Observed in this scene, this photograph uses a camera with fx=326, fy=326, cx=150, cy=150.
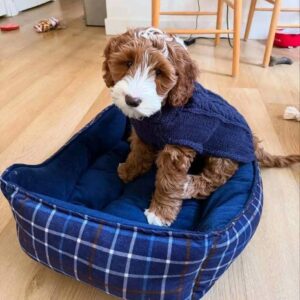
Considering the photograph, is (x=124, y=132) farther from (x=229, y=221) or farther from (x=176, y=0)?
(x=176, y=0)

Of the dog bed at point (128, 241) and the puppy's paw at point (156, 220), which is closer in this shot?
the dog bed at point (128, 241)

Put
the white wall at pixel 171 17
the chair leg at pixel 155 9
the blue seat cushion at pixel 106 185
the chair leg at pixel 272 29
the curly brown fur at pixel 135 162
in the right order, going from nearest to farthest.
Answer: the blue seat cushion at pixel 106 185
the curly brown fur at pixel 135 162
the chair leg at pixel 155 9
the chair leg at pixel 272 29
the white wall at pixel 171 17

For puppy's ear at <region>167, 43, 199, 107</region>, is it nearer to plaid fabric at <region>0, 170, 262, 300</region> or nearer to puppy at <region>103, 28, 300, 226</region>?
puppy at <region>103, 28, 300, 226</region>

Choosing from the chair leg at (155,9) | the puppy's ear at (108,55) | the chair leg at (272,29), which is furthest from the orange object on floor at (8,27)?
the puppy's ear at (108,55)

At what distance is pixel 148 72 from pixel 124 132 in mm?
658

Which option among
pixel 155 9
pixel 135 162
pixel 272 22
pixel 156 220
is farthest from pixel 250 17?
pixel 156 220

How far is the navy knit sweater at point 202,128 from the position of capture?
954 mm

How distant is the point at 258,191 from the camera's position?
101 cm

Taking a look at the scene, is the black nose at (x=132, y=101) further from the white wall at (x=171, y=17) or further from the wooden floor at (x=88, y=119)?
the white wall at (x=171, y=17)

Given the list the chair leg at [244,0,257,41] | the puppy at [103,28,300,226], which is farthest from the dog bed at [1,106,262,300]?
the chair leg at [244,0,257,41]

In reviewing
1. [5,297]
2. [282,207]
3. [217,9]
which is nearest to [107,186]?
[5,297]

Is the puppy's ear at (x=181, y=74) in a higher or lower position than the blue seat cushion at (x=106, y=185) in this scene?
higher

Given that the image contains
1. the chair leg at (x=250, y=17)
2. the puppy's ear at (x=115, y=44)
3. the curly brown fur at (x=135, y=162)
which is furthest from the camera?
the chair leg at (x=250, y=17)

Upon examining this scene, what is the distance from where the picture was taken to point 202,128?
98 centimetres
